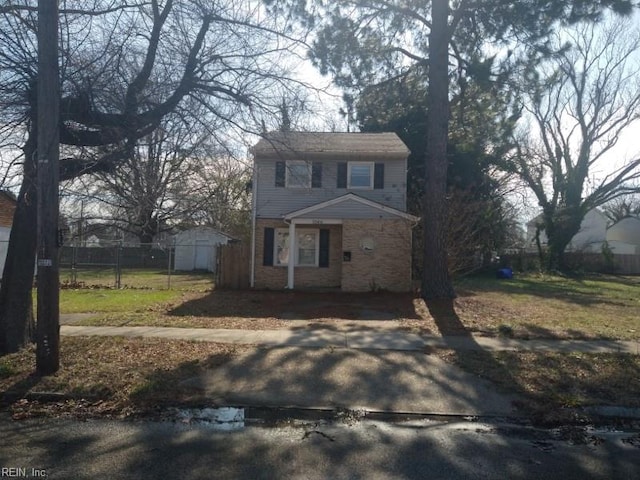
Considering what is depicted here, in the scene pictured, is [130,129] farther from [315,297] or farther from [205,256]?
[205,256]

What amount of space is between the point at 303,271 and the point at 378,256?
3.02m

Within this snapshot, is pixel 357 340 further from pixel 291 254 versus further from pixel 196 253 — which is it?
pixel 196 253

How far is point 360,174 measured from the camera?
21.0m

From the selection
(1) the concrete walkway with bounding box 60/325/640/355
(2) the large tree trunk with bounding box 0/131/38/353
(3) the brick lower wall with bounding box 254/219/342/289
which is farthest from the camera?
(3) the brick lower wall with bounding box 254/219/342/289

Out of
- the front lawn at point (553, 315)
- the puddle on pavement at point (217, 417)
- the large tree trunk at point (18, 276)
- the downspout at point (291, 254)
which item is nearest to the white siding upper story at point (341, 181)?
the downspout at point (291, 254)

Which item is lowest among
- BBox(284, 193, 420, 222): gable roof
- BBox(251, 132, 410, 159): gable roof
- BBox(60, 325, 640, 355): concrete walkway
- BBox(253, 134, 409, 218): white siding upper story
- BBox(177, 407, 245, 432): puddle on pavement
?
BBox(177, 407, 245, 432): puddle on pavement

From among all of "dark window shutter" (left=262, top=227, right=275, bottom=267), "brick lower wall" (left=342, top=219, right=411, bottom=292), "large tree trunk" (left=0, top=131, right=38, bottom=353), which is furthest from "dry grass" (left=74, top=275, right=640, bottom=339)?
"large tree trunk" (left=0, top=131, right=38, bottom=353)

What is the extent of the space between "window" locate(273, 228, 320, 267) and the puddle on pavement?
46.8 feet

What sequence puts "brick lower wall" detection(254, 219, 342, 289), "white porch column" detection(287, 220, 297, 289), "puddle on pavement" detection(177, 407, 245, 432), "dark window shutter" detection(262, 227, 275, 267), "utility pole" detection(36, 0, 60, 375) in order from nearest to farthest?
"puddle on pavement" detection(177, 407, 245, 432) < "utility pole" detection(36, 0, 60, 375) < "white porch column" detection(287, 220, 297, 289) < "brick lower wall" detection(254, 219, 342, 289) < "dark window shutter" detection(262, 227, 275, 267)

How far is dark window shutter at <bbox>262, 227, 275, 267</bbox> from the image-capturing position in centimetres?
2075

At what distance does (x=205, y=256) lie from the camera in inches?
1511

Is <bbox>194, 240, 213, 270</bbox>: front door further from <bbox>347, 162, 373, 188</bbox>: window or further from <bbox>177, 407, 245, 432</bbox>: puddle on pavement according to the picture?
<bbox>177, 407, 245, 432</bbox>: puddle on pavement

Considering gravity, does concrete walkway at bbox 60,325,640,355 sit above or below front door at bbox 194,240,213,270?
below

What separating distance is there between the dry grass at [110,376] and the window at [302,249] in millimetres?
11376
